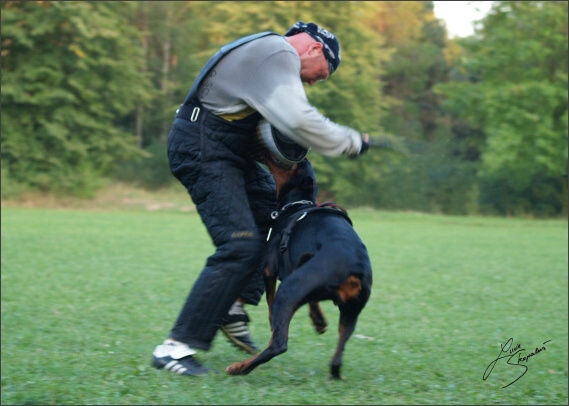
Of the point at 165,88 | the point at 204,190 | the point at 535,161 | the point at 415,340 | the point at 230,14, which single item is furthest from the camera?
the point at 165,88

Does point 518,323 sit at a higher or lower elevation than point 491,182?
higher

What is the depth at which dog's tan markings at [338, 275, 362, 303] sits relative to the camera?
3765mm

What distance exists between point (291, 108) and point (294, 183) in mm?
806

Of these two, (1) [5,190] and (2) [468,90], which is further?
(2) [468,90]

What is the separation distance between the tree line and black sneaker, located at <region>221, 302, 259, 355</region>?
2138 centimetres

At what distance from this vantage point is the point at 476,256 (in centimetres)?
1346

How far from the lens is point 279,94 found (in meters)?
A: 3.64

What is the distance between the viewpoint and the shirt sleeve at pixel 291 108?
362 centimetres

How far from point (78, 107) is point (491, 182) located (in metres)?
18.1

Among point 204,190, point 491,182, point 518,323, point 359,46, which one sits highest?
point 359,46

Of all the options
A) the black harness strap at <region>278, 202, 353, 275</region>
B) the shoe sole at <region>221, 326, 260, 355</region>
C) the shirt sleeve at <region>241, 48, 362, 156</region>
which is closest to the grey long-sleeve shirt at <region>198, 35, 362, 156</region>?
the shirt sleeve at <region>241, 48, 362, 156</region>

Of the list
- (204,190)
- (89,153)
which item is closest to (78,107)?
(89,153)

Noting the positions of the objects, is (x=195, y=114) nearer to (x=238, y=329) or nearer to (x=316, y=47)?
(x=316, y=47)

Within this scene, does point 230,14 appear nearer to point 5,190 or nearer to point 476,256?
point 5,190
